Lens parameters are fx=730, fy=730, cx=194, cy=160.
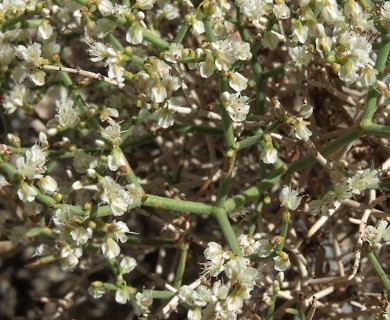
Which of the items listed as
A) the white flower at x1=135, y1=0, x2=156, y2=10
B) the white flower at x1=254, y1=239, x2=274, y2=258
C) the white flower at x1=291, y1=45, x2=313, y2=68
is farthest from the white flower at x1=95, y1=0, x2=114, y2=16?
the white flower at x1=254, y1=239, x2=274, y2=258

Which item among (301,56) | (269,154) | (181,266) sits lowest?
(181,266)

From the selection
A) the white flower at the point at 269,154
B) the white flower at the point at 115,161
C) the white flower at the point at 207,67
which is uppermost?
the white flower at the point at 207,67

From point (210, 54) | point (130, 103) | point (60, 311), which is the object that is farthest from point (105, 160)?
point (60, 311)

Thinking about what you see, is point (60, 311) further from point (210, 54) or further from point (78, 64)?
point (210, 54)

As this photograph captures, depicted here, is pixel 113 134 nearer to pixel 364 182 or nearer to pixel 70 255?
pixel 70 255

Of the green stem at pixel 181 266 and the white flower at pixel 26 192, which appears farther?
the green stem at pixel 181 266

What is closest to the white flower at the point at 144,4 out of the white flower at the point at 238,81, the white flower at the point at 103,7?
the white flower at the point at 103,7

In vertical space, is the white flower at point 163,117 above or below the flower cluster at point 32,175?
above

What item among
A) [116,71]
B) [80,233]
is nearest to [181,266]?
[80,233]

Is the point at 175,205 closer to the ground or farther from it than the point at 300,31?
closer to the ground

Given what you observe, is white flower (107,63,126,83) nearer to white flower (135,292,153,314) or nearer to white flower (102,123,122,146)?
white flower (102,123,122,146)

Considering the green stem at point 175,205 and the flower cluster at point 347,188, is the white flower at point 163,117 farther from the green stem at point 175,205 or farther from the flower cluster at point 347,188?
the flower cluster at point 347,188
